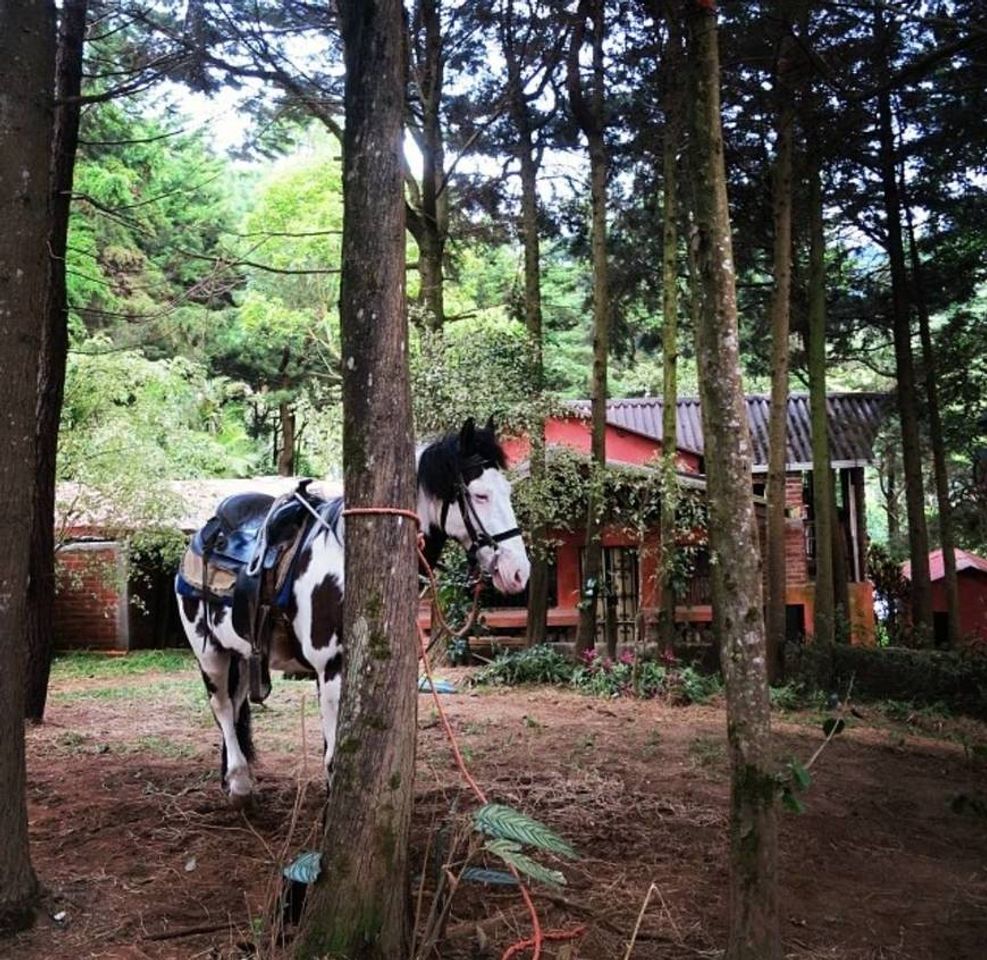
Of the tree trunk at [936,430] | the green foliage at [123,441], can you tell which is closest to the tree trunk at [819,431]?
the tree trunk at [936,430]

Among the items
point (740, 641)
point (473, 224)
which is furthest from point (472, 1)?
point (740, 641)

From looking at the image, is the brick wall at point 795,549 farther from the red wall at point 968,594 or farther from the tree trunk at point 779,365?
the tree trunk at point 779,365

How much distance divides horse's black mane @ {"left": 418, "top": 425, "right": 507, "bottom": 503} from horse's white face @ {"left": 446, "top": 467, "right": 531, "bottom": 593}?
0.28ft

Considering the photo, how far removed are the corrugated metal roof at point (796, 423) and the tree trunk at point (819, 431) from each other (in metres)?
5.59

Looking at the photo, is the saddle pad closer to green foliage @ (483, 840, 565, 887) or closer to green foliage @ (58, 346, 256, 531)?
green foliage @ (483, 840, 565, 887)

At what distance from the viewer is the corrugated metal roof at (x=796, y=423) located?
1869 cm

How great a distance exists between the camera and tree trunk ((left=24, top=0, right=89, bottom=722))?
787cm

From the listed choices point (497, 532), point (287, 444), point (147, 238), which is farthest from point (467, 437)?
point (287, 444)

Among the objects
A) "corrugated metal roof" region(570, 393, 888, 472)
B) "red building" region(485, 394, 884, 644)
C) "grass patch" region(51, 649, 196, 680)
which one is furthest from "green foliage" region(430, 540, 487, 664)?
"corrugated metal roof" region(570, 393, 888, 472)

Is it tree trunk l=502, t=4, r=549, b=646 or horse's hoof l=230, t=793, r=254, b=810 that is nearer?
horse's hoof l=230, t=793, r=254, b=810

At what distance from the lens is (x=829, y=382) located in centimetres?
3309

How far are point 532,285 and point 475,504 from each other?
9089 millimetres

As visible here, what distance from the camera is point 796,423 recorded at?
66.6 feet

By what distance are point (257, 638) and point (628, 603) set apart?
37.9ft
